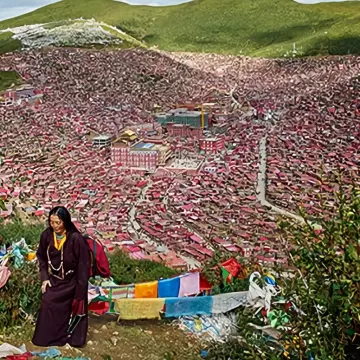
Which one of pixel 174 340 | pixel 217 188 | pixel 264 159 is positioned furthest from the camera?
pixel 264 159

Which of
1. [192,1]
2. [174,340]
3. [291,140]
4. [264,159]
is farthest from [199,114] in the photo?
[192,1]

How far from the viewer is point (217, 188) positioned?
1927cm

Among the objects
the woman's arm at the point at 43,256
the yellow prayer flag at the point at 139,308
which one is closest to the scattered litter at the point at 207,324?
the yellow prayer flag at the point at 139,308

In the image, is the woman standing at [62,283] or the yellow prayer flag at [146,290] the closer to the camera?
the woman standing at [62,283]

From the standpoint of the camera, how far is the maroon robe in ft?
13.0

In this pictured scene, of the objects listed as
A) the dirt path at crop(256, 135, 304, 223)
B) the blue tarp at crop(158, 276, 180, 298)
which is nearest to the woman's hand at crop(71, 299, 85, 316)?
the blue tarp at crop(158, 276, 180, 298)

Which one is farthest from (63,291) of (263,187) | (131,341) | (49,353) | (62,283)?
(263,187)

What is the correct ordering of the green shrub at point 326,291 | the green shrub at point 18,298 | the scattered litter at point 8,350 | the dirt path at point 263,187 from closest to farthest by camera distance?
the green shrub at point 326,291 → the scattered litter at point 8,350 → the green shrub at point 18,298 → the dirt path at point 263,187

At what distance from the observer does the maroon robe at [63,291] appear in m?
3.97

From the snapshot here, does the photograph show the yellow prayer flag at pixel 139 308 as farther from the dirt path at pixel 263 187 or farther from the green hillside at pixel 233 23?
the green hillside at pixel 233 23

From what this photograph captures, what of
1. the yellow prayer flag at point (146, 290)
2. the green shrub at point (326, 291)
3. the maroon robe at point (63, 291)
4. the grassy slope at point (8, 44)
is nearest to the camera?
the green shrub at point (326, 291)

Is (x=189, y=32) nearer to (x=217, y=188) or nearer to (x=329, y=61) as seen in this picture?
(x=329, y=61)

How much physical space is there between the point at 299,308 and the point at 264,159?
2142 cm

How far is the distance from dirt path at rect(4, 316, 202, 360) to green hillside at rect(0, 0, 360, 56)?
56190mm
